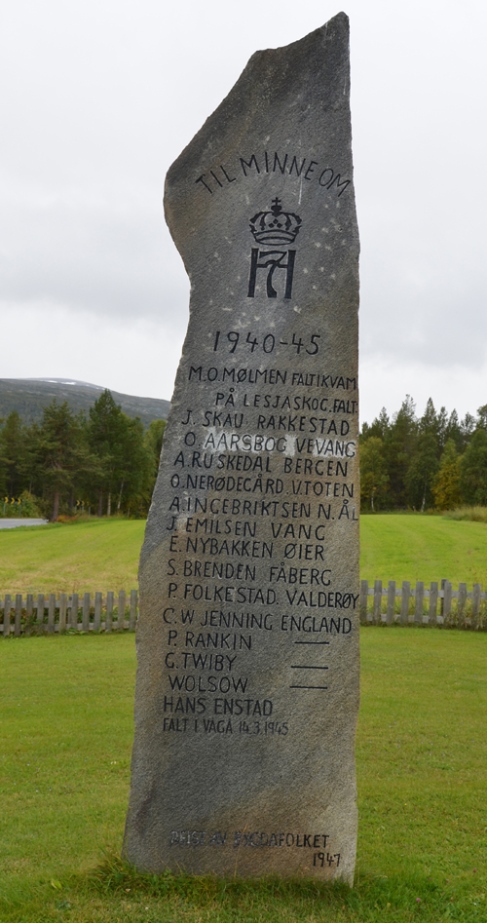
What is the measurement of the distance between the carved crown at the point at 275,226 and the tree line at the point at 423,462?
6916cm

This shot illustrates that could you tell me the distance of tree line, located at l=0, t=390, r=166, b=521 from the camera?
51.1m

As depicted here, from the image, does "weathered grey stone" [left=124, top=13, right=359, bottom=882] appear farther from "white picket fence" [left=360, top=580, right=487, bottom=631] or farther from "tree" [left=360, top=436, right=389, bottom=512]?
"tree" [left=360, top=436, right=389, bottom=512]

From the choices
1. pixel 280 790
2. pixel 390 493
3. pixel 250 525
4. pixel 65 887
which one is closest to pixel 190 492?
pixel 250 525

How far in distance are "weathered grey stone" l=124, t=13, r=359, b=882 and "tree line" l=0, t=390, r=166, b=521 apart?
4550cm

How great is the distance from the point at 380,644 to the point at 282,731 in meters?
9.69

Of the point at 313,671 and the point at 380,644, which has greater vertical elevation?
the point at 313,671

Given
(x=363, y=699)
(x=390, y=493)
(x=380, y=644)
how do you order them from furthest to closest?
(x=390, y=493)
(x=380, y=644)
(x=363, y=699)

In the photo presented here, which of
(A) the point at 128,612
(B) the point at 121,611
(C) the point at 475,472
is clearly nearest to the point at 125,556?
(A) the point at 128,612

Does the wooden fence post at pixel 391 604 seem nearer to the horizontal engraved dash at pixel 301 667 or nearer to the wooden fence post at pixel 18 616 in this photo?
the wooden fence post at pixel 18 616

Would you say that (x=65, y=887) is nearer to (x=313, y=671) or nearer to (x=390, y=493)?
(x=313, y=671)

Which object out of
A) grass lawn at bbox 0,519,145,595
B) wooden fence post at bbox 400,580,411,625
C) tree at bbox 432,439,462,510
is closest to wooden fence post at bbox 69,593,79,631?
grass lawn at bbox 0,519,145,595

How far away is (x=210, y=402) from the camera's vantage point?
205 inches

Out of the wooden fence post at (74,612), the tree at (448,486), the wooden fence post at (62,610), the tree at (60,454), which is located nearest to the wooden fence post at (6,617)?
the wooden fence post at (62,610)

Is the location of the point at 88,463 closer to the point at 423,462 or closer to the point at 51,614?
the point at 51,614
